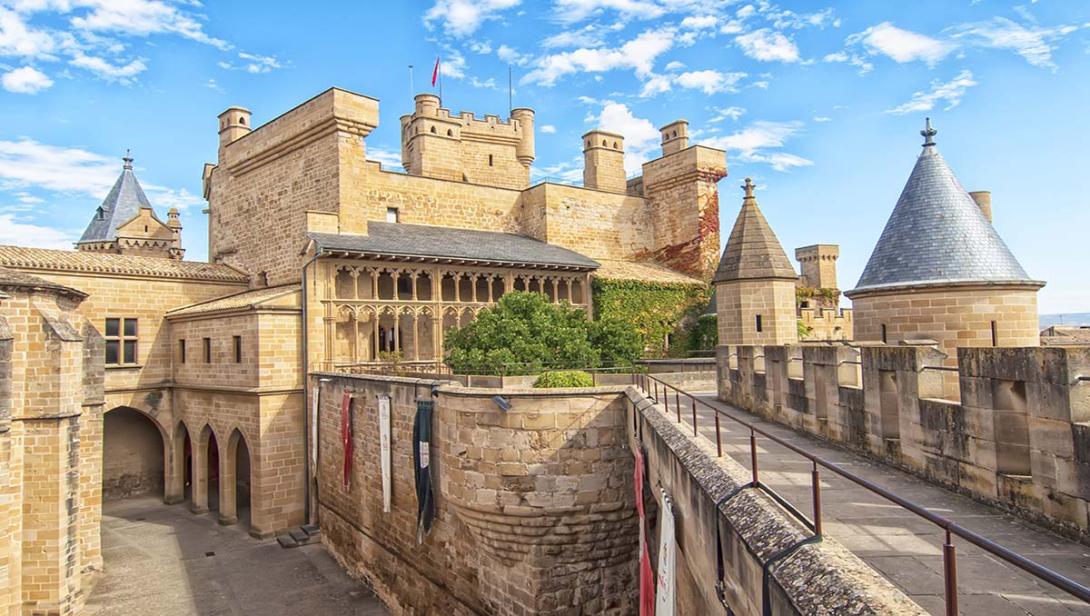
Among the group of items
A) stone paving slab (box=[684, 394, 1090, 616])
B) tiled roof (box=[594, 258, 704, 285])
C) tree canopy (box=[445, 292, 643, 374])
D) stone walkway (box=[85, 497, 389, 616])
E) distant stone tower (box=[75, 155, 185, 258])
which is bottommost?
stone walkway (box=[85, 497, 389, 616])

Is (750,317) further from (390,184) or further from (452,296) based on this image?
(390,184)

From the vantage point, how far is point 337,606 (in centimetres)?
1473

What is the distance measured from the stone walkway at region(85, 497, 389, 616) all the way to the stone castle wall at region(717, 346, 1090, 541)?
11.5m

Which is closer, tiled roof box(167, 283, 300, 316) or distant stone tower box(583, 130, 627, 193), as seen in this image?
tiled roof box(167, 283, 300, 316)

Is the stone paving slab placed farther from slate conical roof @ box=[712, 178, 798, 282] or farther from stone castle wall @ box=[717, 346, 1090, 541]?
slate conical roof @ box=[712, 178, 798, 282]

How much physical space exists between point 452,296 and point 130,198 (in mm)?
29430

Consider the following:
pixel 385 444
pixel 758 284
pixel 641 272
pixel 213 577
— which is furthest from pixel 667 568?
pixel 641 272

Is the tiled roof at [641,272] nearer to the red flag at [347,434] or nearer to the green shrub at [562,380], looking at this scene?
the red flag at [347,434]

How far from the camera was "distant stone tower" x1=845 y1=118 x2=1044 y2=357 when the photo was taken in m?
10.4

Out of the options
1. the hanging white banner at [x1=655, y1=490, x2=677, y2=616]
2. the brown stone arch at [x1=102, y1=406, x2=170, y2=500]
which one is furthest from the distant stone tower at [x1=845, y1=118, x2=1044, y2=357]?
the brown stone arch at [x1=102, y1=406, x2=170, y2=500]

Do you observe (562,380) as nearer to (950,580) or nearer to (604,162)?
(950,580)

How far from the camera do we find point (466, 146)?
33625 millimetres

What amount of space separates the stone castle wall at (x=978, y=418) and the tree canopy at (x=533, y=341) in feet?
29.4

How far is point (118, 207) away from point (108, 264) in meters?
22.1
